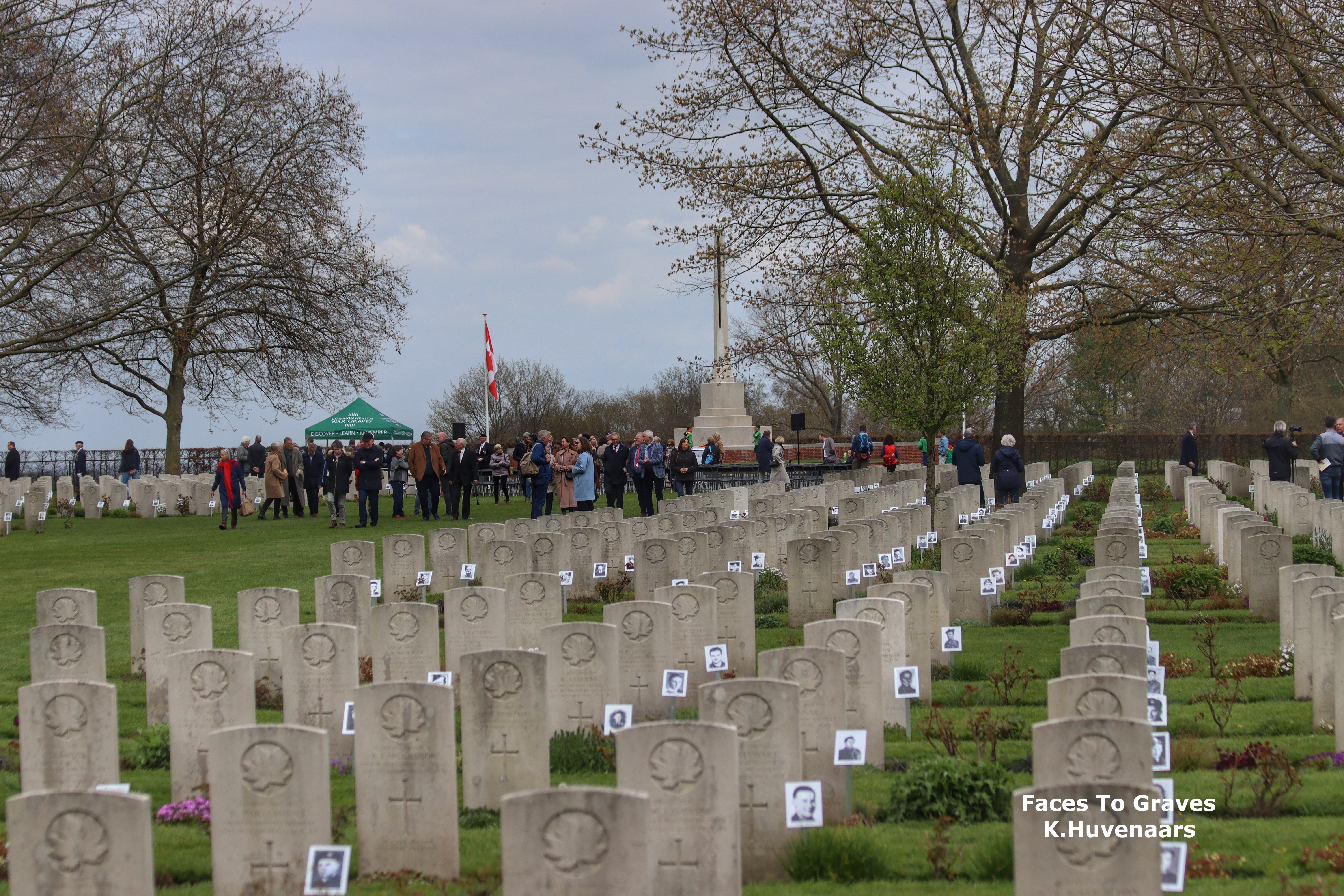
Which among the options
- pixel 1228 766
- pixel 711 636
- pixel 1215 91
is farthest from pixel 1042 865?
pixel 1215 91

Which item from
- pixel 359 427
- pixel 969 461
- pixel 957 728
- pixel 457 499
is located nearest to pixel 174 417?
pixel 359 427

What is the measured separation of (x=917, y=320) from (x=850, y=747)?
11.8 m

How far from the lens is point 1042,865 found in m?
3.76

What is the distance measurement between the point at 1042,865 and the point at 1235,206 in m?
9.87

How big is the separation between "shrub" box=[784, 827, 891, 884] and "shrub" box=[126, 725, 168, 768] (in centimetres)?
386

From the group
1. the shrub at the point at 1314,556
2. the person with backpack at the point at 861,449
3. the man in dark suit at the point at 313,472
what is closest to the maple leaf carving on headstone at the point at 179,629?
the shrub at the point at 1314,556

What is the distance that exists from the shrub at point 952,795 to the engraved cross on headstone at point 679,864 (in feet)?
4.64

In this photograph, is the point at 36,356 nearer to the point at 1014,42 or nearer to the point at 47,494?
the point at 47,494

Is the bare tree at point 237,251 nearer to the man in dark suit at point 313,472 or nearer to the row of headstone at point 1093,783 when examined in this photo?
the man in dark suit at point 313,472

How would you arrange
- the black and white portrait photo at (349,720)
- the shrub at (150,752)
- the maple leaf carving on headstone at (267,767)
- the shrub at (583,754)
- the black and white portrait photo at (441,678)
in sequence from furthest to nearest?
the black and white portrait photo at (441,678) → the shrub at (150,752) → the shrub at (583,754) → the black and white portrait photo at (349,720) → the maple leaf carving on headstone at (267,767)

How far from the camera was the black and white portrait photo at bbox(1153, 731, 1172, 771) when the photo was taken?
5188 millimetres

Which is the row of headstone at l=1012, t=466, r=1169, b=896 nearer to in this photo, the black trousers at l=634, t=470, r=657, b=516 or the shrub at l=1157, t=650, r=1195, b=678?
the shrub at l=1157, t=650, r=1195, b=678

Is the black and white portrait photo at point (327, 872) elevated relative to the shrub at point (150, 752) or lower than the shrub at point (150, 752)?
elevated

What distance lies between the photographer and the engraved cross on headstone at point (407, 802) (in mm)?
4887
